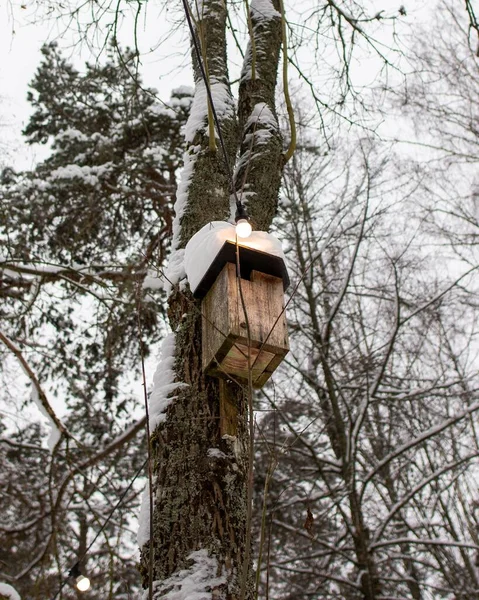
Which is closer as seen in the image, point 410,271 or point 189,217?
point 189,217

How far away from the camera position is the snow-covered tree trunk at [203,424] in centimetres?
147

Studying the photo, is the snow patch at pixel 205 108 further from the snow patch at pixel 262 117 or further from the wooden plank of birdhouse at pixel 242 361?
the wooden plank of birdhouse at pixel 242 361

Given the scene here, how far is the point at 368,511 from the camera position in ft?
22.5

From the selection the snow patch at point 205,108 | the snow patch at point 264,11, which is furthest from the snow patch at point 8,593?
the snow patch at point 264,11

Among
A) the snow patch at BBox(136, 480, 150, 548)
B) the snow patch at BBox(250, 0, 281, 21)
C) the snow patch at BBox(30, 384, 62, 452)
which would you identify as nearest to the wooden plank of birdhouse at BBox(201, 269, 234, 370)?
the snow patch at BBox(136, 480, 150, 548)

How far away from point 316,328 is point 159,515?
4684 mm

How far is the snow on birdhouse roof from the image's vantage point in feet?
6.26

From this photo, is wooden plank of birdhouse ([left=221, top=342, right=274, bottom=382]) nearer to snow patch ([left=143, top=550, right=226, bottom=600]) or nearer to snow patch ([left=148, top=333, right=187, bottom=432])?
snow patch ([left=148, top=333, right=187, bottom=432])

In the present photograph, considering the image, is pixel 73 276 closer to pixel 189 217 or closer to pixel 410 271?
pixel 189 217

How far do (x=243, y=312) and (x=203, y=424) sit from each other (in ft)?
1.23

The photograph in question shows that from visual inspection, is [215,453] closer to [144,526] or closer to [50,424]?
[144,526]

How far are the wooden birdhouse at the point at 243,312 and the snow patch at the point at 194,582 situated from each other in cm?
56

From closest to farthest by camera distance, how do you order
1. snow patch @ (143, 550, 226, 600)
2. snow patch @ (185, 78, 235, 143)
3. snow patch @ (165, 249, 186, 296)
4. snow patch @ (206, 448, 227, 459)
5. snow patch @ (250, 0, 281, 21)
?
1. snow patch @ (143, 550, 226, 600)
2. snow patch @ (206, 448, 227, 459)
3. snow patch @ (165, 249, 186, 296)
4. snow patch @ (185, 78, 235, 143)
5. snow patch @ (250, 0, 281, 21)

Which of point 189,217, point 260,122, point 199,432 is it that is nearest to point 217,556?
point 199,432
